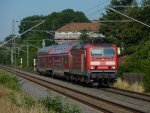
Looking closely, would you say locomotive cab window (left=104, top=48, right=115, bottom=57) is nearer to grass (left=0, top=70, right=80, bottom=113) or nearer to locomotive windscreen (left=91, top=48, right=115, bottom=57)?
locomotive windscreen (left=91, top=48, right=115, bottom=57)

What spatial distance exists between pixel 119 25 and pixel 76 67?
5641cm

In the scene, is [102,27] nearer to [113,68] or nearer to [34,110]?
[113,68]

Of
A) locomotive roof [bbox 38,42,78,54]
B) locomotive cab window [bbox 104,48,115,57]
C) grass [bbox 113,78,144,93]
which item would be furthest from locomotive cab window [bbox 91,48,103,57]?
locomotive roof [bbox 38,42,78,54]

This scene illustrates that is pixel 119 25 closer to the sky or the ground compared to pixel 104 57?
closer to the sky

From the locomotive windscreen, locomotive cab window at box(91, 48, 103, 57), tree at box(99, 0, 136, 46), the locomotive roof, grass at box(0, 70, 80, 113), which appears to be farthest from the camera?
tree at box(99, 0, 136, 46)

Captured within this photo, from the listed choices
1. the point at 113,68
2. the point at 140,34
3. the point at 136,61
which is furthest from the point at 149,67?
the point at 140,34

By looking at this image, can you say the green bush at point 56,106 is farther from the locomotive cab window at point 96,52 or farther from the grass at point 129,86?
the locomotive cab window at point 96,52

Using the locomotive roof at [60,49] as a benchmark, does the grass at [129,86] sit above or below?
below

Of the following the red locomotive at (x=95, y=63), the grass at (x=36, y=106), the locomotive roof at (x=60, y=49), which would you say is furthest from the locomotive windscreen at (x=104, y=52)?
the grass at (x=36, y=106)

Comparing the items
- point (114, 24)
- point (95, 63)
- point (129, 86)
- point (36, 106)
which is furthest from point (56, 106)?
point (114, 24)

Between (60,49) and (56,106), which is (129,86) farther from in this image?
(56,106)

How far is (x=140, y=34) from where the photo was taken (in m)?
66.6

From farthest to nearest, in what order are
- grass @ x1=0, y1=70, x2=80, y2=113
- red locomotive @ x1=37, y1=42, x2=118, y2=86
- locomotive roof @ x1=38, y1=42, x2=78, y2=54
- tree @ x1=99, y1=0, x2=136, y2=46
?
tree @ x1=99, y1=0, x2=136, y2=46
locomotive roof @ x1=38, y1=42, x2=78, y2=54
red locomotive @ x1=37, y1=42, x2=118, y2=86
grass @ x1=0, y1=70, x2=80, y2=113

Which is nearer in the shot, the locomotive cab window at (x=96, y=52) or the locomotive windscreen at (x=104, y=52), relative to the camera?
the locomotive cab window at (x=96, y=52)
